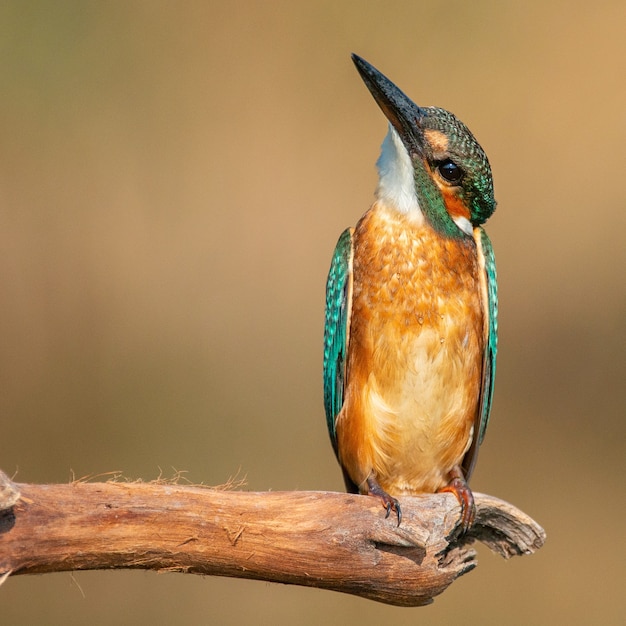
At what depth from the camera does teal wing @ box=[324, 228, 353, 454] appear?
2.79m

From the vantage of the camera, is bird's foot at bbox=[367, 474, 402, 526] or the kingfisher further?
the kingfisher

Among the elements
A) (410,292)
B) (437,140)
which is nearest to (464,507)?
(410,292)

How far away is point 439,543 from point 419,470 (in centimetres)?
34

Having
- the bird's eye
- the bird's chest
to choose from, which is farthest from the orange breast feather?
the bird's eye

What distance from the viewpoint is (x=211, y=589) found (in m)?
4.77

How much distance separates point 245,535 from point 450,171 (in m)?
1.07

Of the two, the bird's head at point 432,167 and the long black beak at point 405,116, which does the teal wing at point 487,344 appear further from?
the long black beak at point 405,116

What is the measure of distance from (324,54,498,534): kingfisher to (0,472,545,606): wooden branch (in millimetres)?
151

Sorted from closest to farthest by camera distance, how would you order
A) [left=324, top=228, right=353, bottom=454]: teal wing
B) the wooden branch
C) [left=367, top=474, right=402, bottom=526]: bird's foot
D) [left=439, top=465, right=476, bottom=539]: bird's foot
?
the wooden branch → [left=367, top=474, right=402, bottom=526]: bird's foot → [left=439, top=465, right=476, bottom=539]: bird's foot → [left=324, top=228, right=353, bottom=454]: teal wing

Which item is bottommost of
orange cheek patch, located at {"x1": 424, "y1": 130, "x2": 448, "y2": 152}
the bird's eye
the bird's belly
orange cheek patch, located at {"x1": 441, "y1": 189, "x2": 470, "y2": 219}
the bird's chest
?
the bird's belly

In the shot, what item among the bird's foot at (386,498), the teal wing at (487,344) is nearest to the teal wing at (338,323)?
the bird's foot at (386,498)

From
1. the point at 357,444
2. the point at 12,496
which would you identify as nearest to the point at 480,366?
the point at 357,444

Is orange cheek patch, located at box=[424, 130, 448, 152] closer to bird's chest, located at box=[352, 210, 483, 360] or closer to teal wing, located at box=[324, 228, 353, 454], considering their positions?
bird's chest, located at box=[352, 210, 483, 360]

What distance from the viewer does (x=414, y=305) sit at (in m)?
2.67
